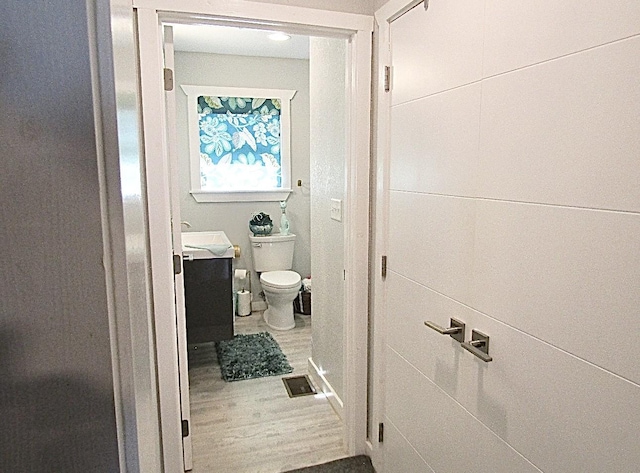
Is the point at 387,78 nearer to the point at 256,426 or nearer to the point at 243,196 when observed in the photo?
the point at 256,426

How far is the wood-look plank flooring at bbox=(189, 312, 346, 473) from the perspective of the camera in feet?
7.09

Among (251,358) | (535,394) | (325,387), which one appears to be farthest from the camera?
(251,358)

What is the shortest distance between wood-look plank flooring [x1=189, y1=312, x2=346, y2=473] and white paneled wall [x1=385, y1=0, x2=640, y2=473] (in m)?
0.72

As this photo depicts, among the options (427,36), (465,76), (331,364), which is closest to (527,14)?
(465,76)

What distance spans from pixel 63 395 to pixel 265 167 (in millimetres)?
4095

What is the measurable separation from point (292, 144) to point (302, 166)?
0.75ft

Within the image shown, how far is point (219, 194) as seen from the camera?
4.18 m

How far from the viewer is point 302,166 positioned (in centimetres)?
441

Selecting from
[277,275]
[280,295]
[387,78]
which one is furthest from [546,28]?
[277,275]

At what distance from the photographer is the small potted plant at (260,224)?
4.18 meters

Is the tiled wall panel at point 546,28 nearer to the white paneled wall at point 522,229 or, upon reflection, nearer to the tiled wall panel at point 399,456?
the white paneled wall at point 522,229

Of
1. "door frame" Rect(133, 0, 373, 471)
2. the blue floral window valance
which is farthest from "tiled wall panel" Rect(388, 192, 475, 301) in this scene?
the blue floral window valance

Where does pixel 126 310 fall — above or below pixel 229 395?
above

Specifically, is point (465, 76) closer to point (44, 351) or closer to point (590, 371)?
point (590, 371)
